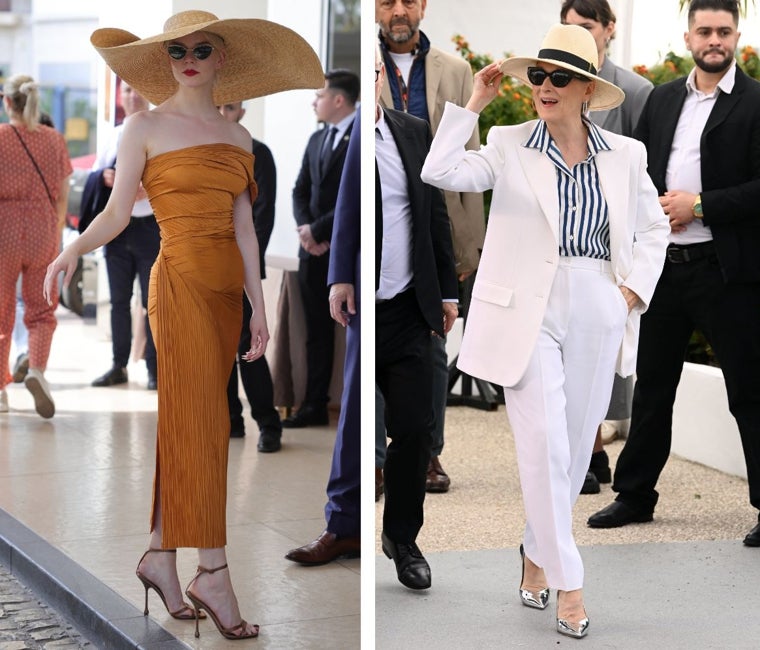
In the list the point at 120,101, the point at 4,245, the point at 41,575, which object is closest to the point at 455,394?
the point at 120,101

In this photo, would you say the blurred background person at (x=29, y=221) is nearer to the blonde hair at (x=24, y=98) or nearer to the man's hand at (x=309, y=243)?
the blonde hair at (x=24, y=98)

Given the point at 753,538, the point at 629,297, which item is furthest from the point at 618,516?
the point at 629,297

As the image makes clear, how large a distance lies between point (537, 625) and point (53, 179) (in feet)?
8.77

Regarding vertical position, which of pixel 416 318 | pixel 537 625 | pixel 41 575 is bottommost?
pixel 41 575

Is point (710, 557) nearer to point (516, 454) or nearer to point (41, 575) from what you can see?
point (516, 454)

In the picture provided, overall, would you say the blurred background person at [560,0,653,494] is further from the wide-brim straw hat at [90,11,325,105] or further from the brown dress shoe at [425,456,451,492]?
the wide-brim straw hat at [90,11,325,105]

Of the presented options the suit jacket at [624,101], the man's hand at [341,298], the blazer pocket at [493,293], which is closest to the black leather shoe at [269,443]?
the man's hand at [341,298]

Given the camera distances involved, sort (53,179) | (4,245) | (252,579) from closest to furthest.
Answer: (252,579), (53,179), (4,245)

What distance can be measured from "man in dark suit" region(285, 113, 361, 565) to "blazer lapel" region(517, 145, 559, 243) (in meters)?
0.57

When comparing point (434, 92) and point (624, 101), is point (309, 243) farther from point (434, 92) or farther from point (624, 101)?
point (624, 101)

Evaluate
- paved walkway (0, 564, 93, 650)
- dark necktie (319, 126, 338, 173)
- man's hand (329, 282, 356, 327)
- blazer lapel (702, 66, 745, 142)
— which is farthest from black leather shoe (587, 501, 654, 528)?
paved walkway (0, 564, 93, 650)

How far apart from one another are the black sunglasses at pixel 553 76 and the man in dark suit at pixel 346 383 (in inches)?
25.5

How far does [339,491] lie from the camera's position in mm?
4840

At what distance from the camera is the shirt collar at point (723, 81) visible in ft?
15.0
